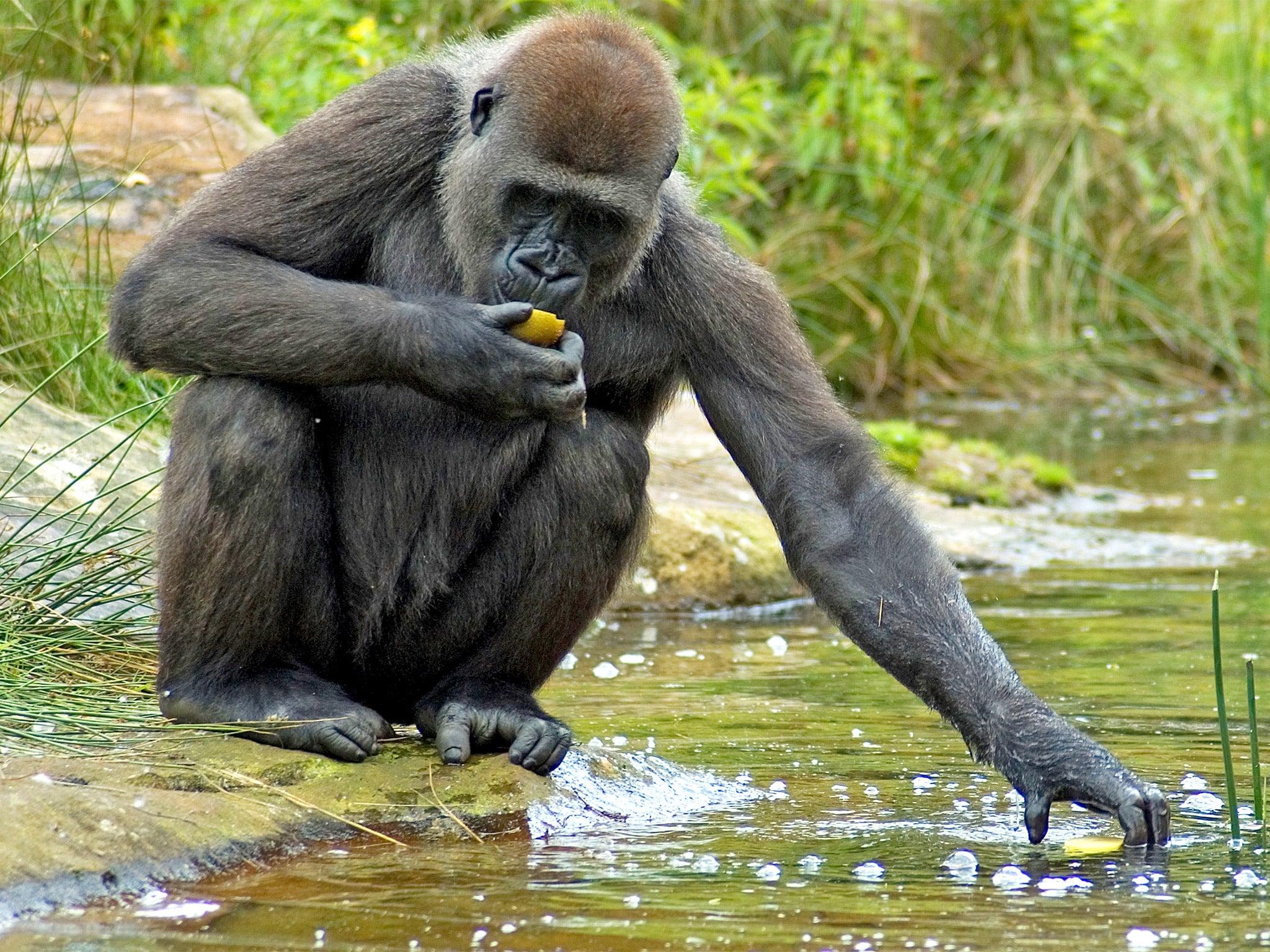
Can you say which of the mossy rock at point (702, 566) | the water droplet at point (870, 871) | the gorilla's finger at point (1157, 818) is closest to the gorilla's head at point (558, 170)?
the water droplet at point (870, 871)

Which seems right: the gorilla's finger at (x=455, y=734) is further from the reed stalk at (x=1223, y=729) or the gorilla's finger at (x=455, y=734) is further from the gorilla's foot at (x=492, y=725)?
the reed stalk at (x=1223, y=729)

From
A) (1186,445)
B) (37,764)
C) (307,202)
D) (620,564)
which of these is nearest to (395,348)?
(307,202)

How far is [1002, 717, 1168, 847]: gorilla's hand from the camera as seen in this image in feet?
13.0

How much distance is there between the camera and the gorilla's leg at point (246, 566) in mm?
4246

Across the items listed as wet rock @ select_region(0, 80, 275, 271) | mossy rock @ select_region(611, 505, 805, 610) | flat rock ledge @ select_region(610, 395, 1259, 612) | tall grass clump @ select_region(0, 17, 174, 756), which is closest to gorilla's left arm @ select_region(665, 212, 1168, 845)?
tall grass clump @ select_region(0, 17, 174, 756)

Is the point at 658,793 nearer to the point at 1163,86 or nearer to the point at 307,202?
the point at 307,202

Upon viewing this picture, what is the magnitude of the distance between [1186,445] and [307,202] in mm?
8942

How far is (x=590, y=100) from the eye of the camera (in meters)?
4.40

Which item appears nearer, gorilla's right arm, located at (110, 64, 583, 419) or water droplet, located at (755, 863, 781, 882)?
water droplet, located at (755, 863, 781, 882)

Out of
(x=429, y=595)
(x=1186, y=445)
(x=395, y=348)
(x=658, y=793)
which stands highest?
(x=395, y=348)

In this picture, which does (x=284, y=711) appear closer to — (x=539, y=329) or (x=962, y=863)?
(x=539, y=329)

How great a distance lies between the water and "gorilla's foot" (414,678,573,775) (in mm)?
134

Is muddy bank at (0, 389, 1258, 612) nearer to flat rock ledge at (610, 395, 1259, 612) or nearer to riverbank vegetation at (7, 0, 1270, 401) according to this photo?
flat rock ledge at (610, 395, 1259, 612)

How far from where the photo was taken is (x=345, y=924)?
3.29 m
